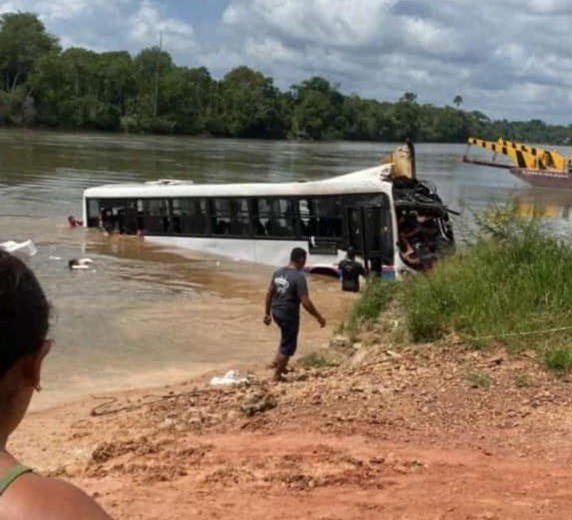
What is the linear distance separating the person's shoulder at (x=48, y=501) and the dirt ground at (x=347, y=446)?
3925 mm

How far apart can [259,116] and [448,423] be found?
12966cm

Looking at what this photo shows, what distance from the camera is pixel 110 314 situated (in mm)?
17281

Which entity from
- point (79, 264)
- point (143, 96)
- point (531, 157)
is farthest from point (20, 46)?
point (79, 264)

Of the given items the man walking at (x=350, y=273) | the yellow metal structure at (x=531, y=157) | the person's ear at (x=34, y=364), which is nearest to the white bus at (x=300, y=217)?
the man walking at (x=350, y=273)

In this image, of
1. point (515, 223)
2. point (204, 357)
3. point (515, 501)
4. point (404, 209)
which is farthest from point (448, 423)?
point (404, 209)

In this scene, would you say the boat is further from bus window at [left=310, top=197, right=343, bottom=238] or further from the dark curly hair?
the dark curly hair

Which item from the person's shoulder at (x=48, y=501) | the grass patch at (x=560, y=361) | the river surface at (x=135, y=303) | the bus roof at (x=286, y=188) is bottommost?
the river surface at (x=135, y=303)

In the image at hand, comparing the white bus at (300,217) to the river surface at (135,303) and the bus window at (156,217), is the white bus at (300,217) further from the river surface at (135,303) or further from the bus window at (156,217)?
the river surface at (135,303)

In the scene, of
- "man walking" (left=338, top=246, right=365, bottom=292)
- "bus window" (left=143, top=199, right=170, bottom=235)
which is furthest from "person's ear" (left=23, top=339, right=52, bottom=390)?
"bus window" (left=143, top=199, right=170, bottom=235)

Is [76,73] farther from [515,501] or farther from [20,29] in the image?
[515,501]

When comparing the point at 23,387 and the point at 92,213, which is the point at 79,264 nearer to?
the point at 92,213

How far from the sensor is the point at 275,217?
22984mm

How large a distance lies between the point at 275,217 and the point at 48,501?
2147 centimetres

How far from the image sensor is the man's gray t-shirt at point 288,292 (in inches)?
413
